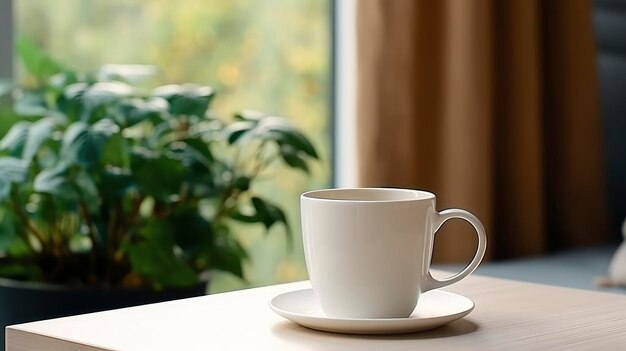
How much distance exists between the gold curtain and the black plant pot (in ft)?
2.14

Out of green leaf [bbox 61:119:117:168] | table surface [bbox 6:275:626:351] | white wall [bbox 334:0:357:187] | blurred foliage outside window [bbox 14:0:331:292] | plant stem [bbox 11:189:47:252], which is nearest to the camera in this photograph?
table surface [bbox 6:275:626:351]

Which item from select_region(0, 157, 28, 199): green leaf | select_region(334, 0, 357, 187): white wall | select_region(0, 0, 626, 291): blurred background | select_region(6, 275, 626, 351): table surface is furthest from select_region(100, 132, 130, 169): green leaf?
select_region(334, 0, 357, 187): white wall

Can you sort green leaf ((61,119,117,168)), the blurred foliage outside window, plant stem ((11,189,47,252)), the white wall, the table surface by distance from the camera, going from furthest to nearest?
the white wall, the blurred foliage outside window, plant stem ((11,189,47,252)), green leaf ((61,119,117,168)), the table surface

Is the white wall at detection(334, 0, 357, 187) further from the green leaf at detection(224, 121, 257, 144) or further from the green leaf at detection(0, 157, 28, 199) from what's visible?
the green leaf at detection(0, 157, 28, 199)

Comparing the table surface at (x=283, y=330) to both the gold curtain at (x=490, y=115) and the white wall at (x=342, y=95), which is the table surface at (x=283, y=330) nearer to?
the gold curtain at (x=490, y=115)

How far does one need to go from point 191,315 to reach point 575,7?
160cm

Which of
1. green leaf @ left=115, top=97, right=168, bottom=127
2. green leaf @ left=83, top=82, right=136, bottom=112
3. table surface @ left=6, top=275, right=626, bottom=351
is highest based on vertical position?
green leaf @ left=83, top=82, right=136, bottom=112

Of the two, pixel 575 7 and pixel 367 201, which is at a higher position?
pixel 575 7

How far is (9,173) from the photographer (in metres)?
1.47

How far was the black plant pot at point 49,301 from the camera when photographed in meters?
1.48

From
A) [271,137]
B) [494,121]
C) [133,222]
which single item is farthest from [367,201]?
[494,121]

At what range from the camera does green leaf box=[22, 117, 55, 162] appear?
1.44 m

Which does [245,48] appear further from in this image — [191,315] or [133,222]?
[191,315]

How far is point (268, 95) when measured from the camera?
2.23 meters
